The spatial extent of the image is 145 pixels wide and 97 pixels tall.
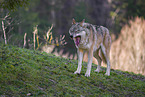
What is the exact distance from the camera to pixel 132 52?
1634cm

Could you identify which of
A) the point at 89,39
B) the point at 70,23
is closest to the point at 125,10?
the point at 70,23

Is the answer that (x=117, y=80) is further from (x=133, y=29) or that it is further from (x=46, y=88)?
(x=133, y=29)

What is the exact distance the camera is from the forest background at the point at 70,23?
13555 millimetres

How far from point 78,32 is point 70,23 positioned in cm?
2407

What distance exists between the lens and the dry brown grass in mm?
15683

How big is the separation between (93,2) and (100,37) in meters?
50.2

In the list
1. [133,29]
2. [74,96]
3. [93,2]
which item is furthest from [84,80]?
[93,2]

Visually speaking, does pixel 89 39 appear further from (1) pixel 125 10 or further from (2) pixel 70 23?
(1) pixel 125 10

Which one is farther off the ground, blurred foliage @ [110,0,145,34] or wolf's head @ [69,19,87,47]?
blurred foliage @ [110,0,145,34]

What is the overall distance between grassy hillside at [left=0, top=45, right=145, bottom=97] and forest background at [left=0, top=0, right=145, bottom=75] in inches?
82.1

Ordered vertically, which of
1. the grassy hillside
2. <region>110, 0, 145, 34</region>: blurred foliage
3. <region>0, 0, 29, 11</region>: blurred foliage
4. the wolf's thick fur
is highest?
<region>110, 0, 145, 34</region>: blurred foliage

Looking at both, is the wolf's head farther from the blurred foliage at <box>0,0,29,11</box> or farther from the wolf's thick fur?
the blurred foliage at <box>0,0,29,11</box>

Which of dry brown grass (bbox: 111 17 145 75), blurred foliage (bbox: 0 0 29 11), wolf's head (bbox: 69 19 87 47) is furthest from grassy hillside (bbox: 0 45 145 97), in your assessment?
dry brown grass (bbox: 111 17 145 75)

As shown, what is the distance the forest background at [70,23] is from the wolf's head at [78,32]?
79.7 inches
